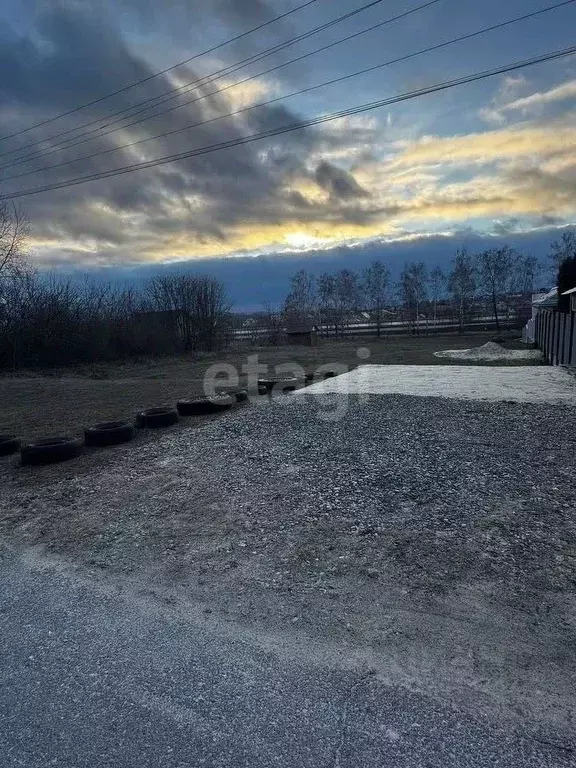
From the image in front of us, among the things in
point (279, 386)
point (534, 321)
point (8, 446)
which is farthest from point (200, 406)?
point (534, 321)

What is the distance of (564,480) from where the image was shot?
4543mm

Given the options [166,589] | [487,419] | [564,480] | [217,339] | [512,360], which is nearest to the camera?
[166,589]

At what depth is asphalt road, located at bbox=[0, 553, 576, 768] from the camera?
1.70 m

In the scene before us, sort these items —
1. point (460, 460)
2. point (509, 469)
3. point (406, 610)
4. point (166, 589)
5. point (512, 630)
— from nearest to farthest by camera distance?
1. point (512, 630)
2. point (406, 610)
3. point (166, 589)
4. point (509, 469)
5. point (460, 460)

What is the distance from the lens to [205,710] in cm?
193

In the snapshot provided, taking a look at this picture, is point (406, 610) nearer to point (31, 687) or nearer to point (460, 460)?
point (31, 687)

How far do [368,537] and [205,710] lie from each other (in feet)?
6.05

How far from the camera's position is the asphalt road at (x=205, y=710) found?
5.58 ft

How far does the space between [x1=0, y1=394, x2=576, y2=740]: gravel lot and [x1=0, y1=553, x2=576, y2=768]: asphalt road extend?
189 millimetres

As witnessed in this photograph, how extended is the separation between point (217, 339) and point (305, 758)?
30.9 metres

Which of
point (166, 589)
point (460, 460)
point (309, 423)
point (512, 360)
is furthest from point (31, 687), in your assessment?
point (512, 360)

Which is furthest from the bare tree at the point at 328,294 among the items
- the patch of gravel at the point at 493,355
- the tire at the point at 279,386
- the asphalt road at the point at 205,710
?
the asphalt road at the point at 205,710

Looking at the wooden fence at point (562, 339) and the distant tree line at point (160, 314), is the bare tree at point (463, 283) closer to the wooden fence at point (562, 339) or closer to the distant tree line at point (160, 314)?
the distant tree line at point (160, 314)

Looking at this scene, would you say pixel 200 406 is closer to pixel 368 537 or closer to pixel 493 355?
pixel 368 537
